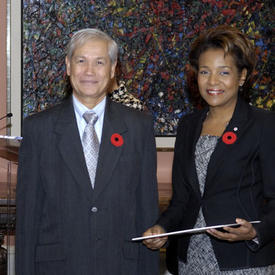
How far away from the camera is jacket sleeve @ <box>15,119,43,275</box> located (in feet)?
6.23

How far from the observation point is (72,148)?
75.7 inches

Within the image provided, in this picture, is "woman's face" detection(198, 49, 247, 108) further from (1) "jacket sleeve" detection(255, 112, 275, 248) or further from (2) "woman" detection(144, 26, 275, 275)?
(1) "jacket sleeve" detection(255, 112, 275, 248)

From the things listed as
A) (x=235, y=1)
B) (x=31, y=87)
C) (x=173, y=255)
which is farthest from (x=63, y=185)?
(x=235, y=1)

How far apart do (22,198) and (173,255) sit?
650mm

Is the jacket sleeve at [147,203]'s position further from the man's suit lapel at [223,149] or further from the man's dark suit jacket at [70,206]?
the man's suit lapel at [223,149]

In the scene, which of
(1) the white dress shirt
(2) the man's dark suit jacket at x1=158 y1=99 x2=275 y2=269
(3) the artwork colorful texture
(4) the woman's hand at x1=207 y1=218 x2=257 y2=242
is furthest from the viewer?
(3) the artwork colorful texture

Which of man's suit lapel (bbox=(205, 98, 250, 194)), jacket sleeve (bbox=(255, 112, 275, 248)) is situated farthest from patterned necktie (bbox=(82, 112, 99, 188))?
jacket sleeve (bbox=(255, 112, 275, 248))

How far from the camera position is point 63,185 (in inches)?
75.0

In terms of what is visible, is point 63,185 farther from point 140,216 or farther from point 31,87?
point 31,87

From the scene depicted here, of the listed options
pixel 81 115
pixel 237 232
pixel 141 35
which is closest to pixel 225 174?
pixel 237 232

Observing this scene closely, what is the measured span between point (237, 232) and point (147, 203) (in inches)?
15.4

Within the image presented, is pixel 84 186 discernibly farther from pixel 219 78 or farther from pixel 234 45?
pixel 234 45

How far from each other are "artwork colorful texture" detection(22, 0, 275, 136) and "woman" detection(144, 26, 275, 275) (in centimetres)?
234

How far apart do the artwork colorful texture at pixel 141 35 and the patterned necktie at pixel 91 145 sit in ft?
8.04
